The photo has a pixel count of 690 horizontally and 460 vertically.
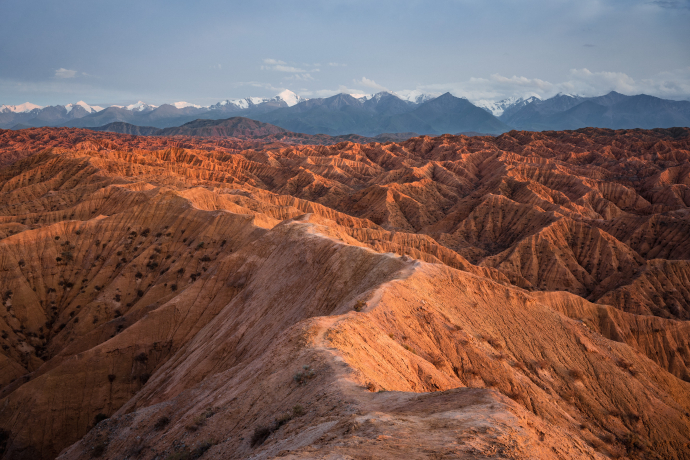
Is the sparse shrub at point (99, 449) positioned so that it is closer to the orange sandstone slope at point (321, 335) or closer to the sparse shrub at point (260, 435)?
the orange sandstone slope at point (321, 335)

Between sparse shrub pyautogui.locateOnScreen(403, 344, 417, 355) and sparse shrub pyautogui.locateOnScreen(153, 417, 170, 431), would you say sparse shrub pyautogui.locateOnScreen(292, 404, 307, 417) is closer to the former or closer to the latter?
sparse shrub pyautogui.locateOnScreen(403, 344, 417, 355)

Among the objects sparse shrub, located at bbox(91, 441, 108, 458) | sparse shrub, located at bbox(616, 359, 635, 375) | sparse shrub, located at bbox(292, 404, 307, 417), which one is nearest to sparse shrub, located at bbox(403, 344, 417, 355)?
sparse shrub, located at bbox(292, 404, 307, 417)

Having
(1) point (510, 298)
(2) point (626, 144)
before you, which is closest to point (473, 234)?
(1) point (510, 298)

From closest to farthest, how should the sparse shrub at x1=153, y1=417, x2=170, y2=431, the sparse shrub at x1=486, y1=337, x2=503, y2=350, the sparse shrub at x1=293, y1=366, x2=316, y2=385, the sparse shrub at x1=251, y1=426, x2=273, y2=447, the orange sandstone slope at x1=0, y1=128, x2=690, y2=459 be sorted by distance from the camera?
the sparse shrub at x1=251, y1=426, x2=273, y2=447
the orange sandstone slope at x1=0, y1=128, x2=690, y2=459
the sparse shrub at x1=293, y1=366, x2=316, y2=385
the sparse shrub at x1=153, y1=417, x2=170, y2=431
the sparse shrub at x1=486, y1=337, x2=503, y2=350

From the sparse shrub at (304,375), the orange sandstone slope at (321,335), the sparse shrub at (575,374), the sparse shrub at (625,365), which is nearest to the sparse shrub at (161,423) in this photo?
the orange sandstone slope at (321,335)

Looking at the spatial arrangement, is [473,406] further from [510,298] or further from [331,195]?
[331,195]

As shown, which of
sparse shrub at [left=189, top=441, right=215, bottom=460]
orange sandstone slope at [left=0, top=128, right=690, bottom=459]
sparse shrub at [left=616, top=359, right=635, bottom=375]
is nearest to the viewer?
orange sandstone slope at [left=0, top=128, right=690, bottom=459]
